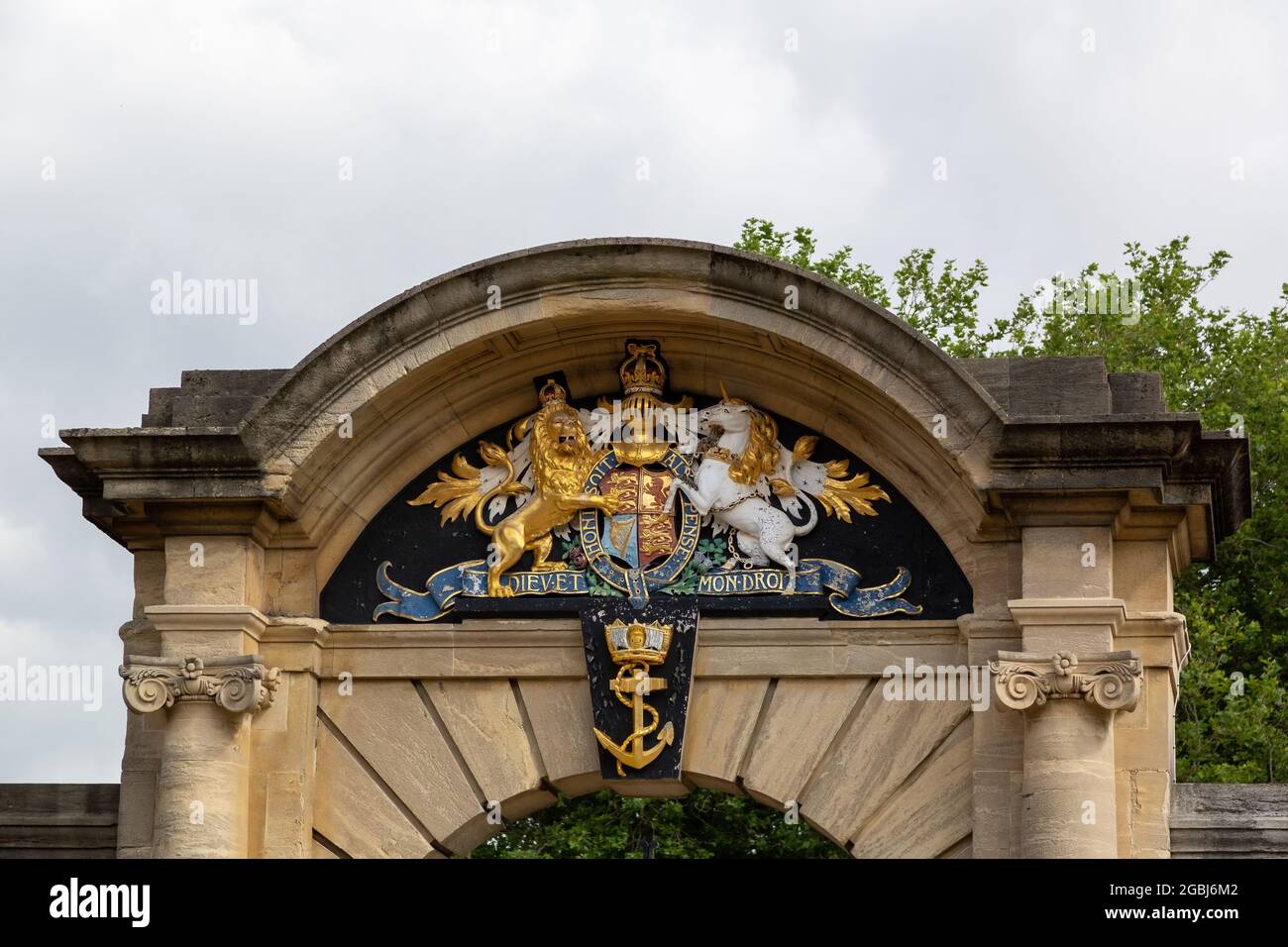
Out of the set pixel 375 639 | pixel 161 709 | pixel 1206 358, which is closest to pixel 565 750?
pixel 375 639

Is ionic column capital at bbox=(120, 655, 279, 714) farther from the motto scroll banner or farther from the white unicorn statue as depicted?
the white unicorn statue

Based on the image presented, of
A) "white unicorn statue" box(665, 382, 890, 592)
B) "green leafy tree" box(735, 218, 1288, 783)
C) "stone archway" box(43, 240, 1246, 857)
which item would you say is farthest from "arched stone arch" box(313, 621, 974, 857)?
"green leafy tree" box(735, 218, 1288, 783)

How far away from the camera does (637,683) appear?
13258 millimetres

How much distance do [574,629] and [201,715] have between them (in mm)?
2000

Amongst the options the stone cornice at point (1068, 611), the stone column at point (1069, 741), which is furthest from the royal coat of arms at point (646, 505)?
the stone column at point (1069, 741)

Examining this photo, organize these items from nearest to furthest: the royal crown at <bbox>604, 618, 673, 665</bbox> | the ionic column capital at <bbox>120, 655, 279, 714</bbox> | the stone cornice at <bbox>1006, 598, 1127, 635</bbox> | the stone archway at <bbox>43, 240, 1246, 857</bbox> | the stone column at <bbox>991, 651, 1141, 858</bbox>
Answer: the stone column at <bbox>991, 651, 1141, 858</bbox>, the stone cornice at <bbox>1006, 598, 1127, 635</bbox>, the stone archway at <bbox>43, 240, 1246, 857</bbox>, the ionic column capital at <bbox>120, 655, 279, 714</bbox>, the royal crown at <bbox>604, 618, 673, 665</bbox>

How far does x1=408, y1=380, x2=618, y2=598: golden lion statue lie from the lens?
13.6 m

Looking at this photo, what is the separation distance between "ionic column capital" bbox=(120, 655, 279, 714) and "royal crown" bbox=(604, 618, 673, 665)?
1.86m

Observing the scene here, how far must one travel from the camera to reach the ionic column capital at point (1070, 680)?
12555mm

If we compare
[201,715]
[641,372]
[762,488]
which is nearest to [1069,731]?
[762,488]

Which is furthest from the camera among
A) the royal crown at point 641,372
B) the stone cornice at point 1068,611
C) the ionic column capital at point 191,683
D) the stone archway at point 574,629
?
the royal crown at point 641,372

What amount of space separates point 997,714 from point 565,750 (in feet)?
7.48

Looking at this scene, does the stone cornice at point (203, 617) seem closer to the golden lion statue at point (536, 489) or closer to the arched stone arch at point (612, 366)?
the arched stone arch at point (612, 366)
